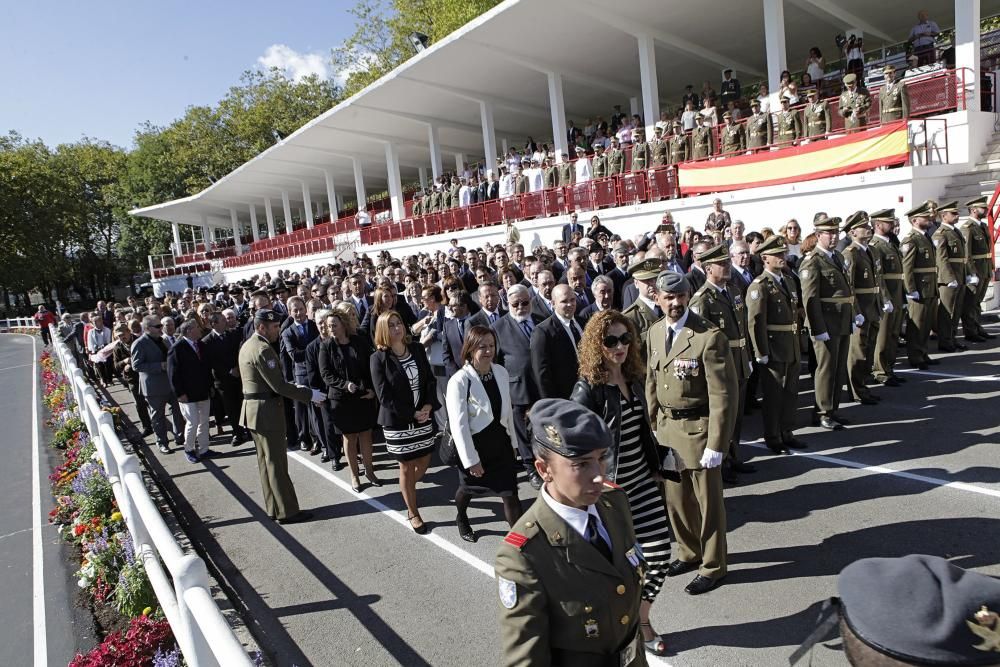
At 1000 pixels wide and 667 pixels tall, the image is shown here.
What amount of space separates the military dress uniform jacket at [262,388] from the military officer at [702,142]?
43.1 ft

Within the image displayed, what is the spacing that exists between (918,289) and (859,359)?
6.56 feet

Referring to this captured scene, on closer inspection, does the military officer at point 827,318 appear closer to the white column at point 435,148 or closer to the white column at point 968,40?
the white column at point 968,40

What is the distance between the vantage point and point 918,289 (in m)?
8.80

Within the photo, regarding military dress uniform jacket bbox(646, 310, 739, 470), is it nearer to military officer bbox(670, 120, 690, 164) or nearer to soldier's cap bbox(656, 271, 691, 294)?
soldier's cap bbox(656, 271, 691, 294)

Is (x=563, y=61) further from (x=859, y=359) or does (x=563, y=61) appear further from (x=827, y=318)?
(x=827, y=318)

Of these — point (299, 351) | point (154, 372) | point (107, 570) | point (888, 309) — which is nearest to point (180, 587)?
point (107, 570)

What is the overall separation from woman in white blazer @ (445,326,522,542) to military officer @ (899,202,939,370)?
677 centimetres

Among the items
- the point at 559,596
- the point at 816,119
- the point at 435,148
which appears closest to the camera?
the point at 559,596

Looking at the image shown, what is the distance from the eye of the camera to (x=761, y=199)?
553 inches

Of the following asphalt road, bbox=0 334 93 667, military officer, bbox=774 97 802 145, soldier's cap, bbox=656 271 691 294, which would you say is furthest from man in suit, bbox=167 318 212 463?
military officer, bbox=774 97 802 145

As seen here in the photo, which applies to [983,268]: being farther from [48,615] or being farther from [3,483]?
[3,483]

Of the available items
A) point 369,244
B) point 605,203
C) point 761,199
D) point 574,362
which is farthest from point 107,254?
A: point 574,362

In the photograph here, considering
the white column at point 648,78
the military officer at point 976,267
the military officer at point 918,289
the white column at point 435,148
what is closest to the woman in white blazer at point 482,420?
the military officer at point 918,289

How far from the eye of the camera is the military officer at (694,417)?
4.03m
